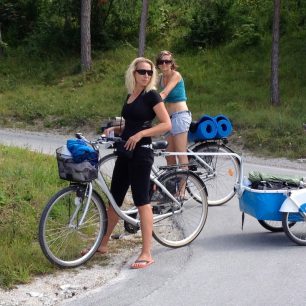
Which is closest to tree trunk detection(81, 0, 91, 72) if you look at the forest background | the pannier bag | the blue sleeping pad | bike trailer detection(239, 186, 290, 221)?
the forest background

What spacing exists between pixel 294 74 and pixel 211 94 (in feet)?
8.85

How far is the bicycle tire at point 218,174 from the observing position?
8633mm

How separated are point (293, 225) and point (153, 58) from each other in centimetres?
1723

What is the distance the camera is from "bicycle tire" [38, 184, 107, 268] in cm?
577

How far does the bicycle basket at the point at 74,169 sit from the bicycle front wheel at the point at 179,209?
0.97 m

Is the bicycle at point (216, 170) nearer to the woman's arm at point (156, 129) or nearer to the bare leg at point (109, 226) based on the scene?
the bare leg at point (109, 226)

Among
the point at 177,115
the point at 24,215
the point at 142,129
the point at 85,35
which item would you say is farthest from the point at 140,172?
the point at 85,35

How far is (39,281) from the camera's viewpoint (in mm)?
5613

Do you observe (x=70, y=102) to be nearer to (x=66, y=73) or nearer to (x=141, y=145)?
(x=66, y=73)

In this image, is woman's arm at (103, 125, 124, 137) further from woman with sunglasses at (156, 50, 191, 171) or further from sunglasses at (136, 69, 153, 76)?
woman with sunglasses at (156, 50, 191, 171)

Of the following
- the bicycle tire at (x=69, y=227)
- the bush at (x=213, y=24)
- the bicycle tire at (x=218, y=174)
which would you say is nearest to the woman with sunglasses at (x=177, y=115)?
the bicycle tire at (x=218, y=174)

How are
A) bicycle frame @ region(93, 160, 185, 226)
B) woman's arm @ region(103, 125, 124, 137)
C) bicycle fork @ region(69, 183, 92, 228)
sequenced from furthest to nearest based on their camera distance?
woman's arm @ region(103, 125, 124, 137) → bicycle frame @ region(93, 160, 185, 226) → bicycle fork @ region(69, 183, 92, 228)

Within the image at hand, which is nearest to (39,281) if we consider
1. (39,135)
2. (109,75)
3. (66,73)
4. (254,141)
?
(254,141)

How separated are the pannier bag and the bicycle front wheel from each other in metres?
0.97
